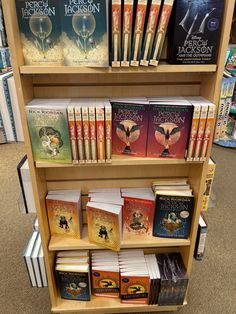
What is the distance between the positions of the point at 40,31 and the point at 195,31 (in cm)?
56

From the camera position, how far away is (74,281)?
4.86 feet

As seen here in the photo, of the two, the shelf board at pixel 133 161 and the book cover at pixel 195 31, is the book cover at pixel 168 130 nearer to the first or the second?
the shelf board at pixel 133 161

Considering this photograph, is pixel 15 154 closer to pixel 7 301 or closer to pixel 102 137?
pixel 7 301

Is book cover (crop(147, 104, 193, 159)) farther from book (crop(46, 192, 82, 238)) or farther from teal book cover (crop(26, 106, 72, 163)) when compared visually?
book (crop(46, 192, 82, 238))

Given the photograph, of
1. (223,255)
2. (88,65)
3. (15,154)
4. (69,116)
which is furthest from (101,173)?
(15,154)

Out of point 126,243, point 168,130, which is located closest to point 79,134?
point 168,130

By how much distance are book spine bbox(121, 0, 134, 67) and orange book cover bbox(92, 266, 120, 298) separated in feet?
3.64

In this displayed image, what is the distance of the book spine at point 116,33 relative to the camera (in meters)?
0.89

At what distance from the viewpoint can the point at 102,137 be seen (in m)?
1.10

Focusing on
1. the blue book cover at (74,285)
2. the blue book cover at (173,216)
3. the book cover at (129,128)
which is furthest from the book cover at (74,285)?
the book cover at (129,128)

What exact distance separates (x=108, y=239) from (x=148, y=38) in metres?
0.95

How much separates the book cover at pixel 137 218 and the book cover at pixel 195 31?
27.5 inches

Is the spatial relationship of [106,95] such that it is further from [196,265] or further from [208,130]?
[196,265]

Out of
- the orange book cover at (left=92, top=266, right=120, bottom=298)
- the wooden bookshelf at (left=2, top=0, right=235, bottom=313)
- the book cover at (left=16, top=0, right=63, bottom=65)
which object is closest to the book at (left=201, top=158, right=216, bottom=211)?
the wooden bookshelf at (left=2, top=0, right=235, bottom=313)
